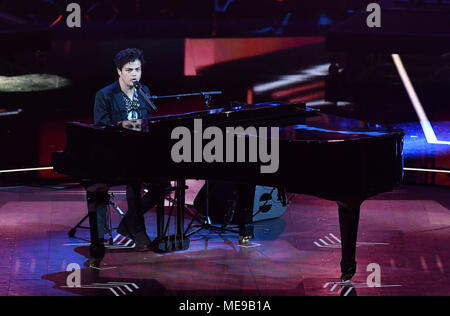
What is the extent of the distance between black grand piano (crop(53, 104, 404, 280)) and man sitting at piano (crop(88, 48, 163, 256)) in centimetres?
40

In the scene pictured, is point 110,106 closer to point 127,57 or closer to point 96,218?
point 127,57

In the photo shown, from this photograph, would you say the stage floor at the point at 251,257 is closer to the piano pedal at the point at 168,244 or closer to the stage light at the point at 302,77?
the piano pedal at the point at 168,244

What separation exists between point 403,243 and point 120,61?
8.06 feet

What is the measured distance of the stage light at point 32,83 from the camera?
887 centimetres

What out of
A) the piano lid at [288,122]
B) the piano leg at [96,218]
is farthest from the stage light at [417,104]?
the piano leg at [96,218]

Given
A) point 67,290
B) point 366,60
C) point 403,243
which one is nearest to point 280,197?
point 403,243

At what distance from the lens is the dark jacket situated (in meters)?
5.97

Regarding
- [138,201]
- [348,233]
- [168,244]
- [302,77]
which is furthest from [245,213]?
[302,77]

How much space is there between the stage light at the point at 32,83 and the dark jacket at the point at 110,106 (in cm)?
315

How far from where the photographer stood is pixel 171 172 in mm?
5465

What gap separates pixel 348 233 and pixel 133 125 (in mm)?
1514

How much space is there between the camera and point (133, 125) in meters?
5.51

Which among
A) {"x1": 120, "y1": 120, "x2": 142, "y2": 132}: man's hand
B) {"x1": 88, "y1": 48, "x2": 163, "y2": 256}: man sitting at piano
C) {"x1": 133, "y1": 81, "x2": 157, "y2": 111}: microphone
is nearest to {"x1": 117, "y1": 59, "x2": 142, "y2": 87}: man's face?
{"x1": 88, "y1": 48, "x2": 163, "y2": 256}: man sitting at piano
